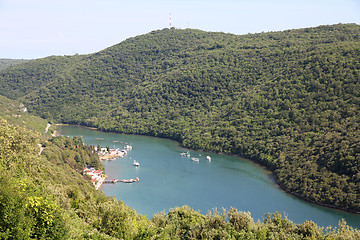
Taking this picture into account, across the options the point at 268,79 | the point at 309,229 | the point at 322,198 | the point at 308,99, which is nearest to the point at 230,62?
the point at 268,79

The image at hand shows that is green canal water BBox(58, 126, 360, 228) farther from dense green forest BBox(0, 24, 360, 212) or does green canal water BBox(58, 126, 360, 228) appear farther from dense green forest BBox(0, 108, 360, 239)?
dense green forest BBox(0, 108, 360, 239)

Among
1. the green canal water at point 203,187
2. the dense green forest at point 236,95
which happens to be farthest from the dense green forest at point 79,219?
the dense green forest at point 236,95

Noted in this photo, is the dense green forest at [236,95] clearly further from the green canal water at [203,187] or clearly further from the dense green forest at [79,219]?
the dense green forest at [79,219]

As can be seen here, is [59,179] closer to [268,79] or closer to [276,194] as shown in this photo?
[276,194]

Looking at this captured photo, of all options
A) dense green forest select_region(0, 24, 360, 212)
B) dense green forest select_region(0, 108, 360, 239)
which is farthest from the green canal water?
dense green forest select_region(0, 108, 360, 239)

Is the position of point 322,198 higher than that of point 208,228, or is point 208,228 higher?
point 208,228

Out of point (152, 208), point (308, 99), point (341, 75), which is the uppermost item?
point (341, 75)

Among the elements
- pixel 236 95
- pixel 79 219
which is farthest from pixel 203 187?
pixel 236 95
